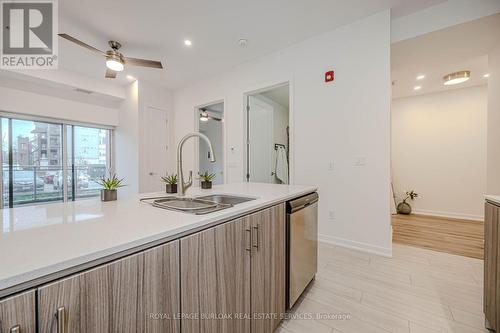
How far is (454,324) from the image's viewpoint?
137cm

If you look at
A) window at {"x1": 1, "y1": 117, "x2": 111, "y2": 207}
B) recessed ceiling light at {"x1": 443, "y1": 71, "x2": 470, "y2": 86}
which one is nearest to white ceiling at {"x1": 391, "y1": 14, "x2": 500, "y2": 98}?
recessed ceiling light at {"x1": 443, "y1": 71, "x2": 470, "y2": 86}

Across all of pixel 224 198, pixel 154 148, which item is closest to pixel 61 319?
pixel 224 198

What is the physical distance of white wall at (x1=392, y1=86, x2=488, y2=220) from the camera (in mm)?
3773

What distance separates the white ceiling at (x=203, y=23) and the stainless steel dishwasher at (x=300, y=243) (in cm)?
219

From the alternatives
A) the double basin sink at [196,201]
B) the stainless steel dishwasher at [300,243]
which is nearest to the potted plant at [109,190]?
the double basin sink at [196,201]

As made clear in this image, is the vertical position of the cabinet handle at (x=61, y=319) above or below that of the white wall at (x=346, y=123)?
below

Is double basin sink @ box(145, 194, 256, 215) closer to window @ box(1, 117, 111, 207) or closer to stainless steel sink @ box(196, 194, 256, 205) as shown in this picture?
stainless steel sink @ box(196, 194, 256, 205)

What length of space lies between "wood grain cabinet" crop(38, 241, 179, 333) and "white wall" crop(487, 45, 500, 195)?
351cm

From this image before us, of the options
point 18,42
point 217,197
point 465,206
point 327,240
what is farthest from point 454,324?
point 18,42

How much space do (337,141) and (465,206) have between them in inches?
132

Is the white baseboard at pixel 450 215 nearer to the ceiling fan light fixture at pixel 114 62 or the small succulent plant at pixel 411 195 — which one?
the small succulent plant at pixel 411 195

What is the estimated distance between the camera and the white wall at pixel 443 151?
3773mm

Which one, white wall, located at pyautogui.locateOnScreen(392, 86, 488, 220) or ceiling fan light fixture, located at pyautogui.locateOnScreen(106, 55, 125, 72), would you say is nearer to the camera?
ceiling fan light fixture, located at pyautogui.locateOnScreen(106, 55, 125, 72)

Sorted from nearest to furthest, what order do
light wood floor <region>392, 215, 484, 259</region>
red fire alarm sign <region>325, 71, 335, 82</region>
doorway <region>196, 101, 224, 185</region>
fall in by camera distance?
1. light wood floor <region>392, 215, 484, 259</region>
2. red fire alarm sign <region>325, 71, 335, 82</region>
3. doorway <region>196, 101, 224, 185</region>
